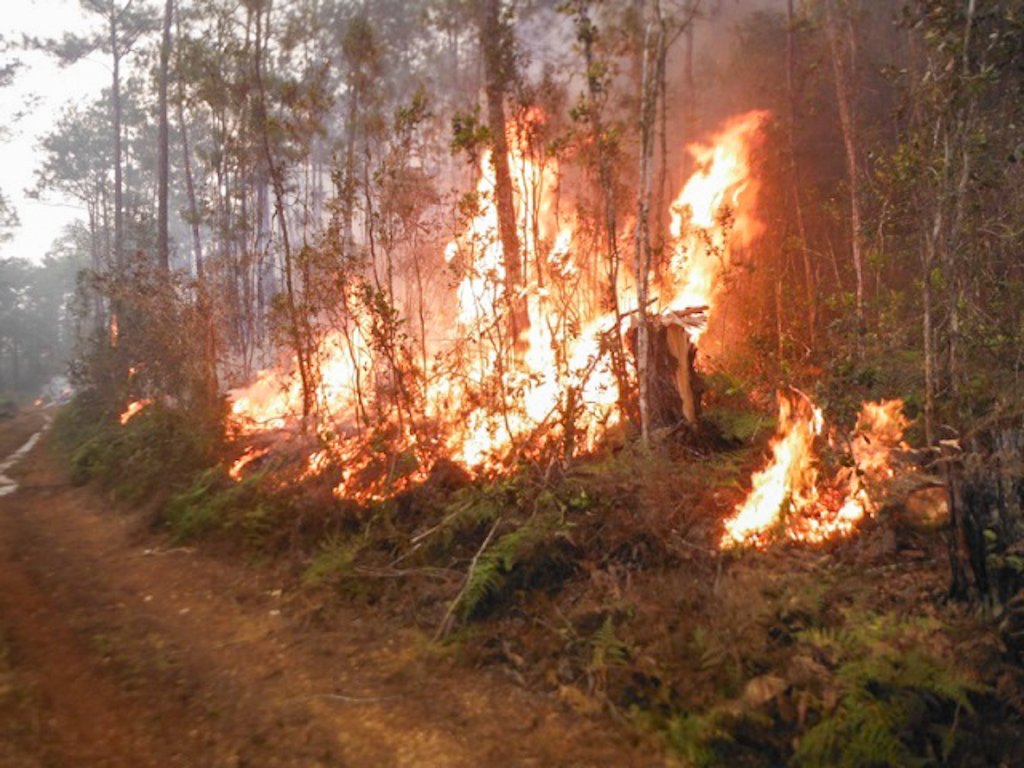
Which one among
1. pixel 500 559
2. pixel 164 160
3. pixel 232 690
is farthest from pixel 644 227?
pixel 164 160

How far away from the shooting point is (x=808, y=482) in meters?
6.47

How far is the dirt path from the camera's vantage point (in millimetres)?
4211

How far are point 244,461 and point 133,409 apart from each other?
8.68 m

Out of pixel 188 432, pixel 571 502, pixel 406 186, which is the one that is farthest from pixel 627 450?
pixel 188 432

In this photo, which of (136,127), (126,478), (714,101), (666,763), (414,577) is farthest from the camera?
(136,127)

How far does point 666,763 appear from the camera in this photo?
13.1ft

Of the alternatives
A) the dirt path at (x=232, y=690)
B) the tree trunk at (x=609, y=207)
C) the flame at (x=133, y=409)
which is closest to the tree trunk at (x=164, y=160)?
the flame at (x=133, y=409)

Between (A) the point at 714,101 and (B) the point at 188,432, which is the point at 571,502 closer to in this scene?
(B) the point at 188,432

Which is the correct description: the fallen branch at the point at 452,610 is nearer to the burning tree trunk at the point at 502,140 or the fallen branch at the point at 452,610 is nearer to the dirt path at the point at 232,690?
the dirt path at the point at 232,690

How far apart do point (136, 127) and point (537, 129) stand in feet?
122

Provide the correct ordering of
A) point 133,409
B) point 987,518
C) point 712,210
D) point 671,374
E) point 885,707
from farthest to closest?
point 133,409 → point 712,210 → point 671,374 → point 987,518 → point 885,707

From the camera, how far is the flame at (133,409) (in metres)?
16.3

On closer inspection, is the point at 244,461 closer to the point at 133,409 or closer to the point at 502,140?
the point at 502,140

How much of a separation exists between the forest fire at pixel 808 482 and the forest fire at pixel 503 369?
212 centimetres
